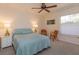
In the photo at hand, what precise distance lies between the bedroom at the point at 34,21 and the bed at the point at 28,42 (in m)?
0.07

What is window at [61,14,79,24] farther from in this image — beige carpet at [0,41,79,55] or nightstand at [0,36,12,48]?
nightstand at [0,36,12,48]

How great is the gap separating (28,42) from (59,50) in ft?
1.85

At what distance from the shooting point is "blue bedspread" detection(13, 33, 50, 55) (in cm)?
155

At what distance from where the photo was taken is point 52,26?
1.79 meters

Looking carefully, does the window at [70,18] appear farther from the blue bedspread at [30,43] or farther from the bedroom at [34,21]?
the blue bedspread at [30,43]

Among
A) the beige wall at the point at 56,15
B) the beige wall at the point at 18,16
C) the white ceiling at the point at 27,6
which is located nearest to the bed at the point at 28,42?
the beige wall at the point at 18,16

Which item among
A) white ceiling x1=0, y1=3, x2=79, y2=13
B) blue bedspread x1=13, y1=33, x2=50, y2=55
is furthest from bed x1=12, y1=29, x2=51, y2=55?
white ceiling x1=0, y1=3, x2=79, y2=13

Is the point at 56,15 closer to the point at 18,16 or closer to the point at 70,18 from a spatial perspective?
the point at 70,18

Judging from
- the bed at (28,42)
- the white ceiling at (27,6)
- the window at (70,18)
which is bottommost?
the bed at (28,42)

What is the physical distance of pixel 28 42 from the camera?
5.14ft

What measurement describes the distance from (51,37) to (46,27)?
0.20 meters

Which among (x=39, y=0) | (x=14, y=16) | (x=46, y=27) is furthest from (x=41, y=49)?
(x=39, y=0)

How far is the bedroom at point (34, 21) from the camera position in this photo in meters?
1.64

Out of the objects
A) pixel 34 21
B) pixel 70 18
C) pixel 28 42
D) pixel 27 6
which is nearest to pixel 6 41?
pixel 28 42
